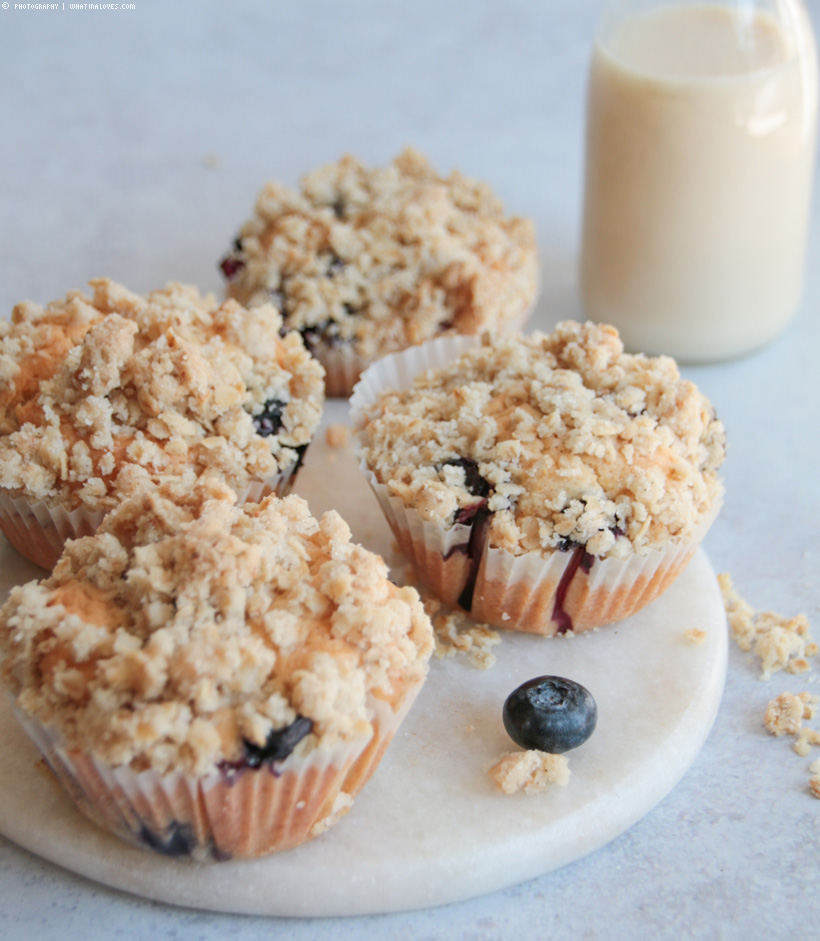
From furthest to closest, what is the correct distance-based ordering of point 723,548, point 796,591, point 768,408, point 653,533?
1. point 768,408
2. point 723,548
3. point 796,591
4. point 653,533

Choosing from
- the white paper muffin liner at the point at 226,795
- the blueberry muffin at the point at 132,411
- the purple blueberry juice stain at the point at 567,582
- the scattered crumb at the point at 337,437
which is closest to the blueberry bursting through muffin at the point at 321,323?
the scattered crumb at the point at 337,437

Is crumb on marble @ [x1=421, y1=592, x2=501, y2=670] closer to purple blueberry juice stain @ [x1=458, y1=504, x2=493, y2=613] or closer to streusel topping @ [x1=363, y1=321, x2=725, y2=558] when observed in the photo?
purple blueberry juice stain @ [x1=458, y1=504, x2=493, y2=613]

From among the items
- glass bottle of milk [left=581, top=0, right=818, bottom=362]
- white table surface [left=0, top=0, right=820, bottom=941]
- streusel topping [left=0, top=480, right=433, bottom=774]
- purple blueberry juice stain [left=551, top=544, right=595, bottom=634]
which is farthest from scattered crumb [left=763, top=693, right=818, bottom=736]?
glass bottle of milk [left=581, top=0, right=818, bottom=362]

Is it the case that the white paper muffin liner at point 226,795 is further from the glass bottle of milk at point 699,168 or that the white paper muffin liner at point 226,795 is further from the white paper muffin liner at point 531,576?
the glass bottle of milk at point 699,168

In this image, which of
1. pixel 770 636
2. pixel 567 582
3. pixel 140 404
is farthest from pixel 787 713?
pixel 140 404

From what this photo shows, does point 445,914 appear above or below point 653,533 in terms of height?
below

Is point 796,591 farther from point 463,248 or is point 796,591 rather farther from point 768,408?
point 463,248

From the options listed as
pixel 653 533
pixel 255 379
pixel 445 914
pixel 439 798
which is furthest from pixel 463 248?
pixel 445 914
